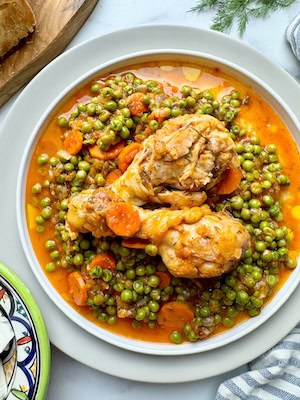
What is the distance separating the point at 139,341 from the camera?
4832 mm

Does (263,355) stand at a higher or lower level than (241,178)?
lower

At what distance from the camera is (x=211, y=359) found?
483 cm

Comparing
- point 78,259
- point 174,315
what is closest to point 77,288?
point 78,259

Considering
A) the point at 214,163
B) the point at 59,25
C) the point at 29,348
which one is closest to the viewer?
the point at 214,163

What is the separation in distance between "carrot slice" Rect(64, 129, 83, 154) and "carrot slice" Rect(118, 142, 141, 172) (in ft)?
1.06

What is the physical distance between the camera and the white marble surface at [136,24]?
5.08 m

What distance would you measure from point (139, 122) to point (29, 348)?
6.12 ft

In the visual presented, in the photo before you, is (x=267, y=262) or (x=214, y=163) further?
(x=267, y=262)

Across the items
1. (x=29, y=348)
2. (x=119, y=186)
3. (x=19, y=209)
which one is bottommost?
(x=29, y=348)

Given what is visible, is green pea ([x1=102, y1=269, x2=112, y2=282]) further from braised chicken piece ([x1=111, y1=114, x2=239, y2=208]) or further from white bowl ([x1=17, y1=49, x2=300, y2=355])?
braised chicken piece ([x1=111, y1=114, x2=239, y2=208])

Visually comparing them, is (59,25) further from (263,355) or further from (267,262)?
(263,355)

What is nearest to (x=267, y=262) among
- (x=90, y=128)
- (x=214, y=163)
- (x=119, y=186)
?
(x=214, y=163)

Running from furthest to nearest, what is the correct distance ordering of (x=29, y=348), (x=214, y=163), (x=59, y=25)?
(x=59, y=25), (x=29, y=348), (x=214, y=163)

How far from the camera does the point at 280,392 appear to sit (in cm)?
503
